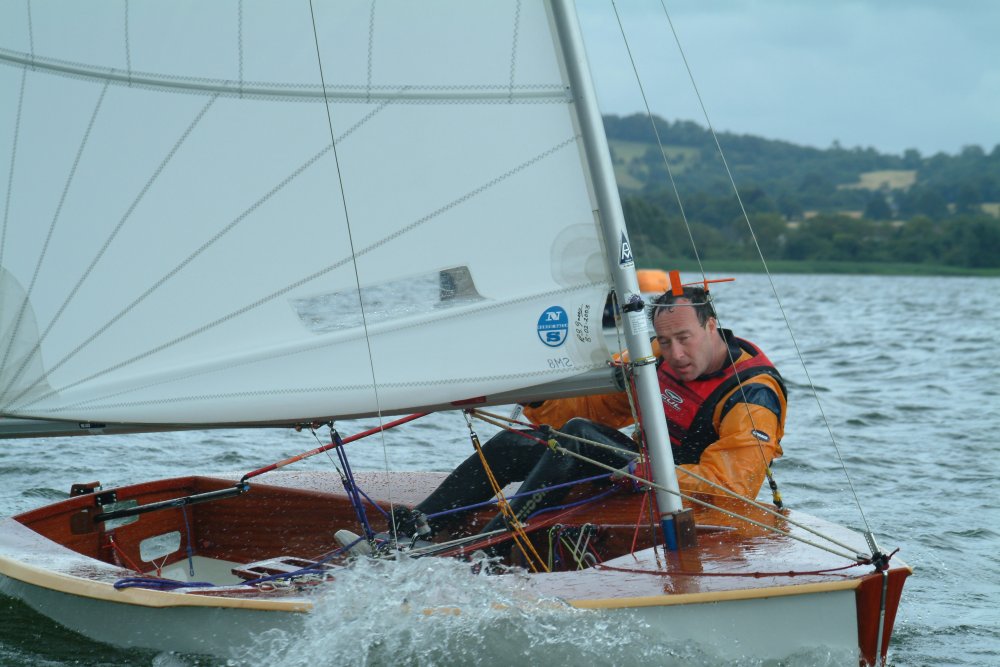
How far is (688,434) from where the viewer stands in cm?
353

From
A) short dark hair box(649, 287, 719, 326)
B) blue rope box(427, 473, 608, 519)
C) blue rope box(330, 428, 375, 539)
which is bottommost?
blue rope box(427, 473, 608, 519)

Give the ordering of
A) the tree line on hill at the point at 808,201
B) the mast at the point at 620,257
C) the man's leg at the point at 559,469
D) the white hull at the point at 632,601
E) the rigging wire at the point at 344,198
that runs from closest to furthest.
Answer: the white hull at the point at 632,601 → the mast at the point at 620,257 → the rigging wire at the point at 344,198 → the man's leg at the point at 559,469 → the tree line on hill at the point at 808,201

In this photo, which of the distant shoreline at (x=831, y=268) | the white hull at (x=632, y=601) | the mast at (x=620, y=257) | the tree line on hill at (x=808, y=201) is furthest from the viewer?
the tree line on hill at (x=808, y=201)

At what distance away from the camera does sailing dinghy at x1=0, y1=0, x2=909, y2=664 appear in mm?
2838

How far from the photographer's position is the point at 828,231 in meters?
45.2

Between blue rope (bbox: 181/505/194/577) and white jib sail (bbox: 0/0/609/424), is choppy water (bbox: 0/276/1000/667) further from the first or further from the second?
blue rope (bbox: 181/505/194/577)

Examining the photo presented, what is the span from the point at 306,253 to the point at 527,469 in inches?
43.4

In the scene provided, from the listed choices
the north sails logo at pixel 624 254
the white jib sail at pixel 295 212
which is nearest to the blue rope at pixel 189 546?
the white jib sail at pixel 295 212

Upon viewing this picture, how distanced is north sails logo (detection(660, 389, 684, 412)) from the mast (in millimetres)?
679

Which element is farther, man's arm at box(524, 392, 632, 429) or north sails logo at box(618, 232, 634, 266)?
man's arm at box(524, 392, 632, 429)

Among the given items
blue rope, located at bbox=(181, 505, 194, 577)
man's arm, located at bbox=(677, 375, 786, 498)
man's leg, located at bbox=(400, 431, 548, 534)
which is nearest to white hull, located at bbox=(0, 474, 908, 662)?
man's arm, located at bbox=(677, 375, 786, 498)

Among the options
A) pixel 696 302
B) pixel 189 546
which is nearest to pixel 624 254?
pixel 696 302

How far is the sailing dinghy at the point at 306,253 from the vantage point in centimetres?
284

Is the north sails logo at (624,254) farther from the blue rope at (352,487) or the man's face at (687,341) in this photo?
the blue rope at (352,487)
